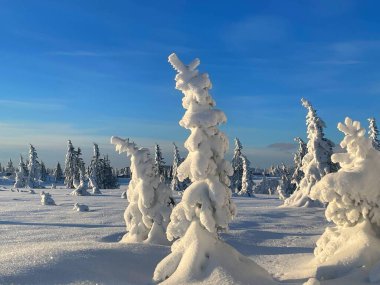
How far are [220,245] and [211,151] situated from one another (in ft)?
8.90

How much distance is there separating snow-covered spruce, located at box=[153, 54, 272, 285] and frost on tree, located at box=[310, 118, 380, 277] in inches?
107

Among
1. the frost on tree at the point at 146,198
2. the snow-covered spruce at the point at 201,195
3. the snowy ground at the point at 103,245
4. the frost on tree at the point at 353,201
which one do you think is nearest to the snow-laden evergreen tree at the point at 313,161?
the snowy ground at the point at 103,245

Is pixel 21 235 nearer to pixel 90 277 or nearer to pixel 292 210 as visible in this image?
pixel 90 277

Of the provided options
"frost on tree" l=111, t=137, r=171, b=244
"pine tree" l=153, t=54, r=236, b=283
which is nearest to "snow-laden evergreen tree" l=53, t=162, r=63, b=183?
"frost on tree" l=111, t=137, r=171, b=244

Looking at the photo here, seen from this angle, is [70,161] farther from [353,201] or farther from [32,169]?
[353,201]

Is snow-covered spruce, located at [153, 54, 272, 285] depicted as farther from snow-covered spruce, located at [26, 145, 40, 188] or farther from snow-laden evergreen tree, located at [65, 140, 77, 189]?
snow-laden evergreen tree, located at [65, 140, 77, 189]

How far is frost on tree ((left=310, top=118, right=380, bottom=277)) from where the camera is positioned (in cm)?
1341

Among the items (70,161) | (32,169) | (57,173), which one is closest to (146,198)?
(70,161)

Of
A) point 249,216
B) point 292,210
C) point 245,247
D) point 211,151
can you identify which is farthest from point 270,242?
point 292,210

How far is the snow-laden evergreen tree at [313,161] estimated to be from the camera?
38.0 meters

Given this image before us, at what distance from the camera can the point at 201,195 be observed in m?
13.4

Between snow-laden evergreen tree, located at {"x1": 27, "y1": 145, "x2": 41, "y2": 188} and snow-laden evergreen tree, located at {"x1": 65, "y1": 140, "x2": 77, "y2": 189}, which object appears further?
snow-laden evergreen tree, located at {"x1": 65, "y1": 140, "x2": 77, "y2": 189}

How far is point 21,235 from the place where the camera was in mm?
21234

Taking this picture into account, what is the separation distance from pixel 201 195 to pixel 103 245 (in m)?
5.11
